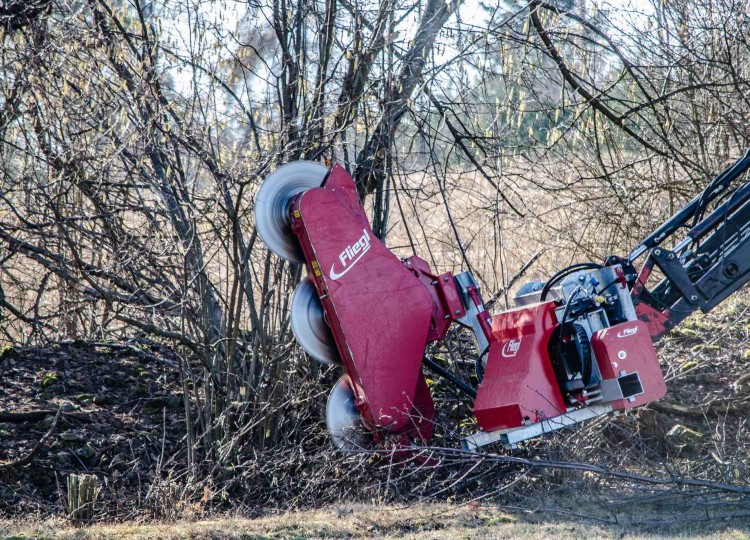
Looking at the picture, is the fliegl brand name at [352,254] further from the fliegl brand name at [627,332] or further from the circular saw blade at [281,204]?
the fliegl brand name at [627,332]

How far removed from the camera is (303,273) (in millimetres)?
8016

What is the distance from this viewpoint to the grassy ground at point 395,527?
532cm

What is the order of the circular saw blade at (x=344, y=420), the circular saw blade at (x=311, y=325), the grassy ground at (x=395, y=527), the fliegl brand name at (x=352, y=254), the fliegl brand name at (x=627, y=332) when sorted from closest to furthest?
the grassy ground at (x=395, y=527), the fliegl brand name at (x=627, y=332), the fliegl brand name at (x=352, y=254), the circular saw blade at (x=311, y=325), the circular saw blade at (x=344, y=420)

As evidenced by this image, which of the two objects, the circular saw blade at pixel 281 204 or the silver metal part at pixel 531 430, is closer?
the silver metal part at pixel 531 430

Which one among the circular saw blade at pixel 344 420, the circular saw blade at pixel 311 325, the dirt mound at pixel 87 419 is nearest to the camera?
the circular saw blade at pixel 311 325

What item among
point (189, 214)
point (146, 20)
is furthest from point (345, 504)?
point (146, 20)

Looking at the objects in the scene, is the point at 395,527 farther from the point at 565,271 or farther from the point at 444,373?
the point at 565,271

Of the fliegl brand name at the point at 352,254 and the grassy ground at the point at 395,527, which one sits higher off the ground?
the fliegl brand name at the point at 352,254

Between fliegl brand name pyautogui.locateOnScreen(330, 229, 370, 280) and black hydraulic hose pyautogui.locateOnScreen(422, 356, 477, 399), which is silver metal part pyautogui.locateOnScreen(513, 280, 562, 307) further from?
fliegl brand name pyautogui.locateOnScreen(330, 229, 370, 280)

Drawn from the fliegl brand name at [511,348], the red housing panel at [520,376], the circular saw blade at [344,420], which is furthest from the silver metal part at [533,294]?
the circular saw blade at [344,420]

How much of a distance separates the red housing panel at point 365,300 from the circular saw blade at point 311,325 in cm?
A: 16

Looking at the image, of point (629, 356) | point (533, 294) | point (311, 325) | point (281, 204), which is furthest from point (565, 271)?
point (281, 204)

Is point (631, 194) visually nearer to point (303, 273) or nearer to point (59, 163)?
point (303, 273)

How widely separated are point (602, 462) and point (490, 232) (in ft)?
15.3
